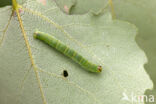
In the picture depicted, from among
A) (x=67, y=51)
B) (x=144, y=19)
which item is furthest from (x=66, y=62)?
(x=144, y=19)

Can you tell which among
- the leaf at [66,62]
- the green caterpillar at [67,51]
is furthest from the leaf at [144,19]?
the green caterpillar at [67,51]

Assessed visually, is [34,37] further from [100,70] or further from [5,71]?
[100,70]

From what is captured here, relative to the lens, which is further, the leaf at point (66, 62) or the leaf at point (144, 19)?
the leaf at point (144, 19)

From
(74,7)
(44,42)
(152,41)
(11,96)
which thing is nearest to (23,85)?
(11,96)

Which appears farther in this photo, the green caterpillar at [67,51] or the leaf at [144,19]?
the leaf at [144,19]

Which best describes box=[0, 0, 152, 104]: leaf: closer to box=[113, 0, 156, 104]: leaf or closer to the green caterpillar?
the green caterpillar

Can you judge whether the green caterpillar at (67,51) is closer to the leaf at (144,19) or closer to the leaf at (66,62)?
the leaf at (66,62)

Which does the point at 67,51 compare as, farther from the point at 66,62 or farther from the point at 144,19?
the point at 144,19
